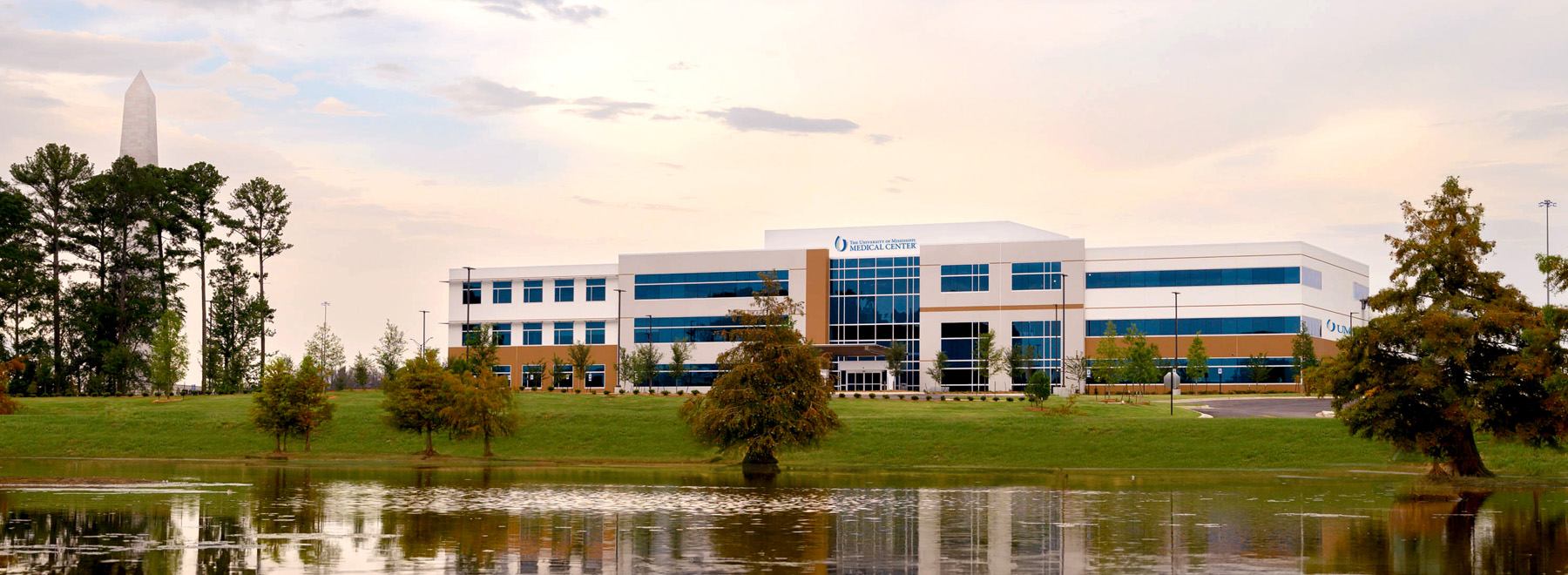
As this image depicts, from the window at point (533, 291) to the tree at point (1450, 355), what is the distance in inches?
4028

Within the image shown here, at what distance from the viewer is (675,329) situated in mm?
133125

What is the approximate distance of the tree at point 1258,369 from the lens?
114 meters

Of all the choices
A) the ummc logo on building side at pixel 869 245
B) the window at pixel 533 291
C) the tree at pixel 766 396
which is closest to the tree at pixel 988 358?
Answer: the ummc logo on building side at pixel 869 245

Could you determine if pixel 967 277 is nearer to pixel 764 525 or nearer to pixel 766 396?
pixel 766 396

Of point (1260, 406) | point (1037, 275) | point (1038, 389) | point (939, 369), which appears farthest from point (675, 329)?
point (1260, 406)

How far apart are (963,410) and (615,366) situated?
5996 cm

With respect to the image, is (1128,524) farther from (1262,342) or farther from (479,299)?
(479,299)

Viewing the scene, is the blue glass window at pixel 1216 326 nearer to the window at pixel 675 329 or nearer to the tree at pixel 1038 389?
the window at pixel 675 329

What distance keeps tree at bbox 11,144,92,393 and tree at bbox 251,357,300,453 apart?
156 feet

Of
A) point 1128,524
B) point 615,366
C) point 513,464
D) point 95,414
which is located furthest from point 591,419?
point 615,366

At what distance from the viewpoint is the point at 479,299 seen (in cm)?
14475

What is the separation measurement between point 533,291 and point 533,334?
412cm

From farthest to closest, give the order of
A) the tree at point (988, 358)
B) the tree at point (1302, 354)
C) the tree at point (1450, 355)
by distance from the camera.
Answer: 1. the tree at point (988, 358)
2. the tree at point (1302, 354)
3. the tree at point (1450, 355)

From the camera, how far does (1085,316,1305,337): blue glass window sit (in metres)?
117
